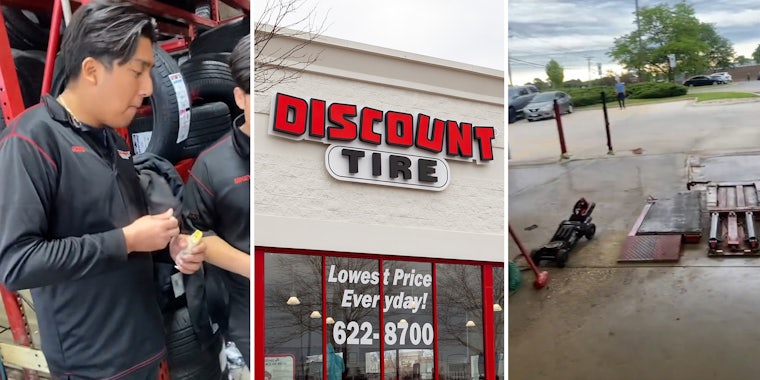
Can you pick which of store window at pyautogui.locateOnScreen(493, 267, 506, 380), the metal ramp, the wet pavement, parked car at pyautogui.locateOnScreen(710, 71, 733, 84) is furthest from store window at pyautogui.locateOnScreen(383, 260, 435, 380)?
parked car at pyautogui.locateOnScreen(710, 71, 733, 84)

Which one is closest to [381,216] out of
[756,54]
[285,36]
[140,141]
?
[285,36]

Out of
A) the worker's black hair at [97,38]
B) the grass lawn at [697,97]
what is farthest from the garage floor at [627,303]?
the worker's black hair at [97,38]

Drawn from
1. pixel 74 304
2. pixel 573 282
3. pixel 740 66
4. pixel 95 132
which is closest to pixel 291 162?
pixel 95 132

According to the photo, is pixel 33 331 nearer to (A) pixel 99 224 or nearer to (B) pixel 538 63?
(A) pixel 99 224

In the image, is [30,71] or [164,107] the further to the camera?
[164,107]

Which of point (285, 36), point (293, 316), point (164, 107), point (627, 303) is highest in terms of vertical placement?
point (285, 36)

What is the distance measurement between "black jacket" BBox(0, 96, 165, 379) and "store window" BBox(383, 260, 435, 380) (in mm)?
1168

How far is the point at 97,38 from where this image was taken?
2.31 metres

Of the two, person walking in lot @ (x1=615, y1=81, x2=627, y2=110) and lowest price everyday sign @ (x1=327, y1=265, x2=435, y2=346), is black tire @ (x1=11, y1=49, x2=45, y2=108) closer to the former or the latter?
lowest price everyday sign @ (x1=327, y1=265, x2=435, y2=346)

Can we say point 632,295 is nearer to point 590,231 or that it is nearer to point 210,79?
point 590,231

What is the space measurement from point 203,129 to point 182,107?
119mm

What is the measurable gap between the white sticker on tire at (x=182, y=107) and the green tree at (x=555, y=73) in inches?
59.9

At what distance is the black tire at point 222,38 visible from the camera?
2.56 m

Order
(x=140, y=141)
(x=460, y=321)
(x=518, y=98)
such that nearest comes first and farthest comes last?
(x=140, y=141), (x=518, y=98), (x=460, y=321)
